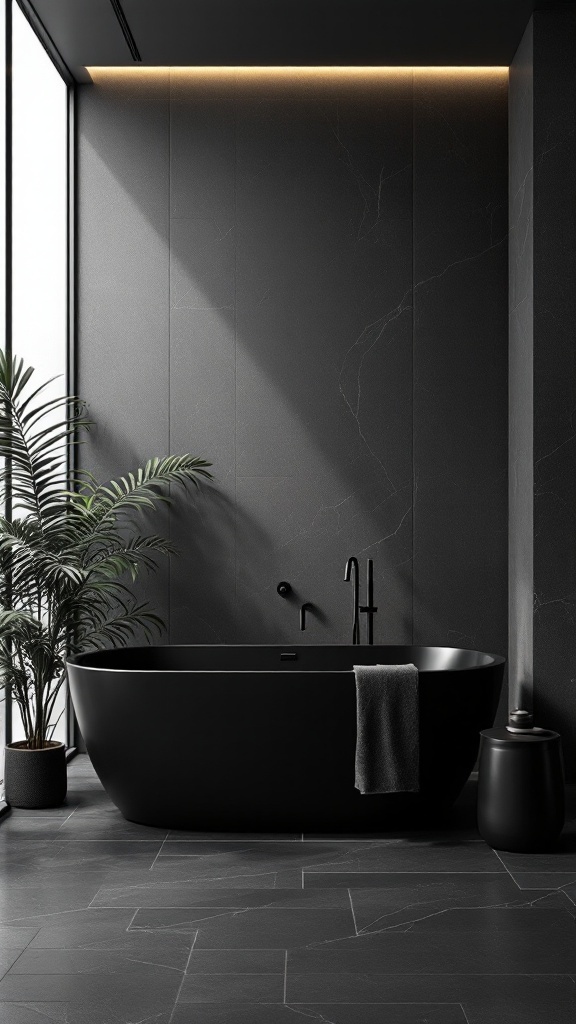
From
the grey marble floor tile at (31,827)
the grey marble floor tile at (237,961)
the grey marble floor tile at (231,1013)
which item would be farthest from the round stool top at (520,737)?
the grey marble floor tile at (31,827)

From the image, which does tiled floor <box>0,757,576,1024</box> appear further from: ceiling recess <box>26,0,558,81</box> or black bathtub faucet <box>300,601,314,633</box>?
ceiling recess <box>26,0,558,81</box>

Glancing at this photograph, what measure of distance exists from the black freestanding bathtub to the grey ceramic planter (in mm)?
348

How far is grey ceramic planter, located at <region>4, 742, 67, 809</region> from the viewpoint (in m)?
4.00

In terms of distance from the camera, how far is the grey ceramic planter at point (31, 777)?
4.00 meters

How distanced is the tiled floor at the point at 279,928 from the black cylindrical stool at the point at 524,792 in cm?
6

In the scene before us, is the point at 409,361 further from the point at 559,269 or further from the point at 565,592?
the point at 565,592

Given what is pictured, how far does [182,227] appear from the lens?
4.92 m

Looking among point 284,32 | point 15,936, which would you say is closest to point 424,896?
point 15,936

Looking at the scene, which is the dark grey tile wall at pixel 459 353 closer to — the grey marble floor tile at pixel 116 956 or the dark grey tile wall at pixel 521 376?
the dark grey tile wall at pixel 521 376

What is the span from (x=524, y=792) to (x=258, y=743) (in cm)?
91

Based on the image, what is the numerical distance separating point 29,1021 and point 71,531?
2.22m

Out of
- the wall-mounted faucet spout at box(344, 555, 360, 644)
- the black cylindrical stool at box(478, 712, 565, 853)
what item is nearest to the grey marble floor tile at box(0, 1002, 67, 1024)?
the black cylindrical stool at box(478, 712, 565, 853)

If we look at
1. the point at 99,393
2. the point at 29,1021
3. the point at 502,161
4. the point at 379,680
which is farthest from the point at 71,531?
the point at 502,161

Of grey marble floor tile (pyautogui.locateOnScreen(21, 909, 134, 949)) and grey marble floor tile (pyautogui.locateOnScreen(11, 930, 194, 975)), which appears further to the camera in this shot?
grey marble floor tile (pyautogui.locateOnScreen(21, 909, 134, 949))
